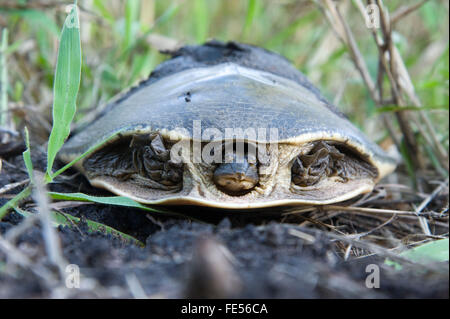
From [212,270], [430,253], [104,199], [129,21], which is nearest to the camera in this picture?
[212,270]

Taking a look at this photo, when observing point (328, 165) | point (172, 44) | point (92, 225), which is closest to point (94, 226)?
point (92, 225)

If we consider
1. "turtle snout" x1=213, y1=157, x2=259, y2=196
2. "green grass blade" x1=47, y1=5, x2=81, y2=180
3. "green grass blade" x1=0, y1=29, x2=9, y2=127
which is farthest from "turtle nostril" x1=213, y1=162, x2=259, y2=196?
"green grass blade" x1=0, y1=29, x2=9, y2=127

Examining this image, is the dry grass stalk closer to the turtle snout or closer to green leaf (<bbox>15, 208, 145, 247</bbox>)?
the turtle snout

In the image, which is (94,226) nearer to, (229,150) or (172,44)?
(229,150)

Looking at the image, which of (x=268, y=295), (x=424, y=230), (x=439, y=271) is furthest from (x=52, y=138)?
(x=424, y=230)

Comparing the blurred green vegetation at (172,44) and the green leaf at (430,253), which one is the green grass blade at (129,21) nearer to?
the blurred green vegetation at (172,44)

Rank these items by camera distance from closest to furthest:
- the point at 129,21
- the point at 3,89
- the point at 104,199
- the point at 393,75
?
the point at 104,199
the point at 393,75
the point at 3,89
the point at 129,21

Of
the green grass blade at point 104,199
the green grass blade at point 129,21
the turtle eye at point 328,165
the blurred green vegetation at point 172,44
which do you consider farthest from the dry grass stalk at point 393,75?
the green grass blade at point 104,199
